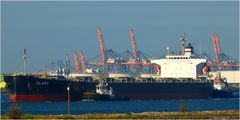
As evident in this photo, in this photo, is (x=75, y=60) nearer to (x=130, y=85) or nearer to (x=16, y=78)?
(x=130, y=85)

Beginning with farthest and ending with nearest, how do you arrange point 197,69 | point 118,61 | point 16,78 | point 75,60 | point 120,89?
point 75,60 → point 118,61 → point 197,69 → point 120,89 → point 16,78

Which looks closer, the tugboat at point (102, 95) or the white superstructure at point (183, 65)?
the tugboat at point (102, 95)

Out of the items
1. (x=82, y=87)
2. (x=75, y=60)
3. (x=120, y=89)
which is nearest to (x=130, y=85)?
(x=120, y=89)

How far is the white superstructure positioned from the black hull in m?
6.61

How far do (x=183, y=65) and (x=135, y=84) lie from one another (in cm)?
1777

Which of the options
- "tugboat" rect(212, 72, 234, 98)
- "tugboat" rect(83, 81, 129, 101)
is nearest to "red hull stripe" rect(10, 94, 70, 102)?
"tugboat" rect(83, 81, 129, 101)

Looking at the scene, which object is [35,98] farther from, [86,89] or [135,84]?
[135,84]

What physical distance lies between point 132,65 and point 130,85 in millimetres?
66849

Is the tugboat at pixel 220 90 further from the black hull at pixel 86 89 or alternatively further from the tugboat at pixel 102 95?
the tugboat at pixel 102 95

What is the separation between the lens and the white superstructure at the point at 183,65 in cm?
11556

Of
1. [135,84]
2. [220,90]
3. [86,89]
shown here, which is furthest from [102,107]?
[220,90]

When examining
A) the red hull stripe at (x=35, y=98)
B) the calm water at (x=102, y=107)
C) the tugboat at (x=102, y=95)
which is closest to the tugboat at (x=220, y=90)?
the tugboat at (x=102, y=95)

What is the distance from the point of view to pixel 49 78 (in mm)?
91312

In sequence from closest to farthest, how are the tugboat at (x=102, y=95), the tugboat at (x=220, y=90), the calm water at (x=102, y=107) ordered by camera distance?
the calm water at (x=102, y=107), the tugboat at (x=102, y=95), the tugboat at (x=220, y=90)
